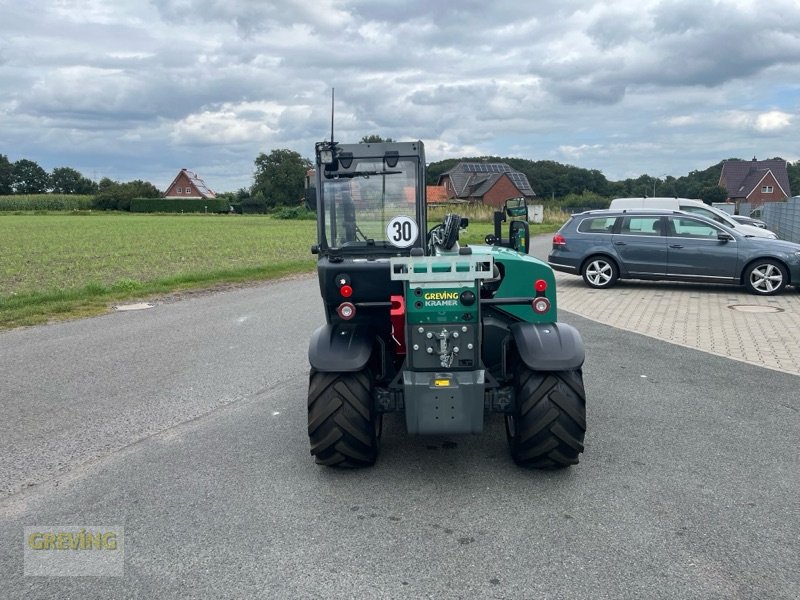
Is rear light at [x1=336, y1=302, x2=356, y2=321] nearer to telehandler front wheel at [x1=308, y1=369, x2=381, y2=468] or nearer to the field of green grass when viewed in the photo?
telehandler front wheel at [x1=308, y1=369, x2=381, y2=468]

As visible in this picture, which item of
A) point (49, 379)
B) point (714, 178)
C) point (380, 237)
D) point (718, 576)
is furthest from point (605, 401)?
point (714, 178)

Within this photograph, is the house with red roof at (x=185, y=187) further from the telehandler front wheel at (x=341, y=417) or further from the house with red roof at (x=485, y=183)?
the telehandler front wheel at (x=341, y=417)

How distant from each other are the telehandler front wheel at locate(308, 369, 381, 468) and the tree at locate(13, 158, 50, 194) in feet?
405

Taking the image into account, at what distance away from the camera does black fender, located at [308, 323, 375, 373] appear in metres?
4.60

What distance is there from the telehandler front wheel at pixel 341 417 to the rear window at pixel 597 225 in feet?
37.1

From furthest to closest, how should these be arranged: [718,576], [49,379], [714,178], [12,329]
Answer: [714,178] → [12,329] → [49,379] → [718,576]

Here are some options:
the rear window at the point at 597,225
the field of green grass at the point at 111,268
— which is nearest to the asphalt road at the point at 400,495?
the field of green grass at the point at 111,268

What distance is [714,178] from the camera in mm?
86062

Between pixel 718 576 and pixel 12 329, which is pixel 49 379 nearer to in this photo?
pixel 12 329

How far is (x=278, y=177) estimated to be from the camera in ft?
352

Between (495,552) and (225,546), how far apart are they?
140cm

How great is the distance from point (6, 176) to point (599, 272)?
11667cm

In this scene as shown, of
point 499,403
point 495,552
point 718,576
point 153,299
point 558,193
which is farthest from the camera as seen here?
point 558,193

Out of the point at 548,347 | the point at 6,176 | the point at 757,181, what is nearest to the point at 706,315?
the point at 548,347
